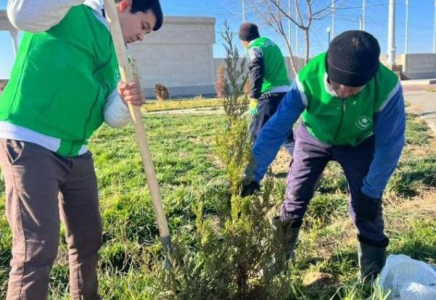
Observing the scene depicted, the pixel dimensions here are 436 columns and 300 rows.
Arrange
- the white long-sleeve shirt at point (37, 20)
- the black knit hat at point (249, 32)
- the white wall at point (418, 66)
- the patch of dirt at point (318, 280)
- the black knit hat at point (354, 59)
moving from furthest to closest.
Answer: the white wall at point (418, 66)
the black knit hat at point (249, 32)
the patch of dirt at point (318, 280)
the black knit hat at point (354, 59)
the white long-sleeve shirt at point (37, 20)

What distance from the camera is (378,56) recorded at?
6.55 feet

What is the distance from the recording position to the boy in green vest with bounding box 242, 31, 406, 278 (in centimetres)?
202

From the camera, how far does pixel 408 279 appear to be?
2.14 meters

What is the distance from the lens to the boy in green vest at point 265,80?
4727 millimetres

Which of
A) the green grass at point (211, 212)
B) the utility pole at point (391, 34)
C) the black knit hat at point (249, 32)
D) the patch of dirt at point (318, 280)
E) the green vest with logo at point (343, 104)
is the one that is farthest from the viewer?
the utility pole at point (391, 34)

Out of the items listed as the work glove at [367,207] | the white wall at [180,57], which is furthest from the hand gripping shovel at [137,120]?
the white wall at [180,57]

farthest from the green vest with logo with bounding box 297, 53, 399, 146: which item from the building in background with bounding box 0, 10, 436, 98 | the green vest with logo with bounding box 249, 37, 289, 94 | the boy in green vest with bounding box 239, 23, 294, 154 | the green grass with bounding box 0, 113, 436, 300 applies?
the building in background with bounding box 0, 10, 436, 98

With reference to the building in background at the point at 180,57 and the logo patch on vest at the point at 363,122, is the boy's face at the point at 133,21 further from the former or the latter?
the building in background at the point at 180,57

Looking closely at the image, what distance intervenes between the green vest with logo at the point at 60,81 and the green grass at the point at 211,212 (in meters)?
0.59

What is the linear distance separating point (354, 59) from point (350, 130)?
1.90 feet

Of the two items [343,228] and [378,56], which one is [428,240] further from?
[378,56]

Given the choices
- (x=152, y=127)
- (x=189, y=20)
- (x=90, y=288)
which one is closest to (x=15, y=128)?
(x=90, y=288)

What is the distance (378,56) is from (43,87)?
1516 mm

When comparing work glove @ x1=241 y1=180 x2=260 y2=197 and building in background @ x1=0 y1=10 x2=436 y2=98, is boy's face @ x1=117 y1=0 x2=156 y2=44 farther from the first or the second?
building in background @ x1=0 y1=10 x2=436 y2=98
